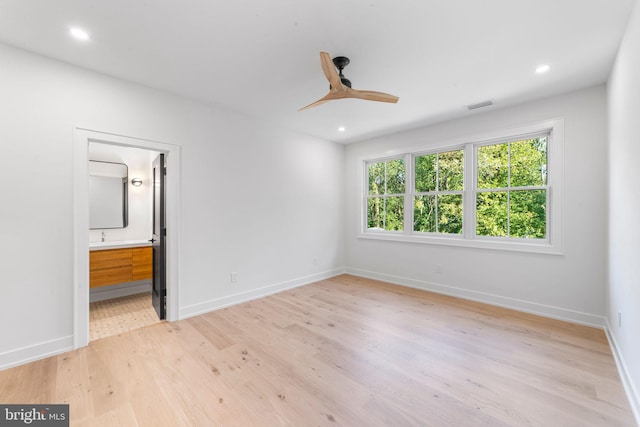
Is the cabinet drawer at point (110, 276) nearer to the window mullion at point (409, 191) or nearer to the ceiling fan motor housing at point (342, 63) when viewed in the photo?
the ceiling fan motor housing at point (342, 63)

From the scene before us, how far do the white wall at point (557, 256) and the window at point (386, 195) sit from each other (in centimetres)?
61

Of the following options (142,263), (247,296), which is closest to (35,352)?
(142,263)

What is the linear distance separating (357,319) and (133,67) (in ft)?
11.6

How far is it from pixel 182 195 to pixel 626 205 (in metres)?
4.18

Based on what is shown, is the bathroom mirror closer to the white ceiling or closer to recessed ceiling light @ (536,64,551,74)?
the white ceiling

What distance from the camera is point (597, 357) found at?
244 cm

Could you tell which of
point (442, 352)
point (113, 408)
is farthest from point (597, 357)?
point (113, 408)

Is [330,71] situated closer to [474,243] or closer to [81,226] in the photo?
[81,226]

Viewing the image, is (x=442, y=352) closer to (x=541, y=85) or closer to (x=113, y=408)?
(x=113, y=408)

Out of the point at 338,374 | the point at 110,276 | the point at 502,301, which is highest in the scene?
the point at 110,276

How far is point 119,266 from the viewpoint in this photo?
12.9ft

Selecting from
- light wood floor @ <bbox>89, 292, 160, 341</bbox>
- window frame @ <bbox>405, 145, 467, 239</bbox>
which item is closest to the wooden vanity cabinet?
light wood floor @ <bbox>89, 292, 160, 341</bbox>

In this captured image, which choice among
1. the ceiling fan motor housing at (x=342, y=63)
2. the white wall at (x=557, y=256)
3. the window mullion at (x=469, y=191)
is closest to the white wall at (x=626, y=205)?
the white wall at (x=557, y=256)

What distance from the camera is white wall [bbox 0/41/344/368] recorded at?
→ 7.75 feet
